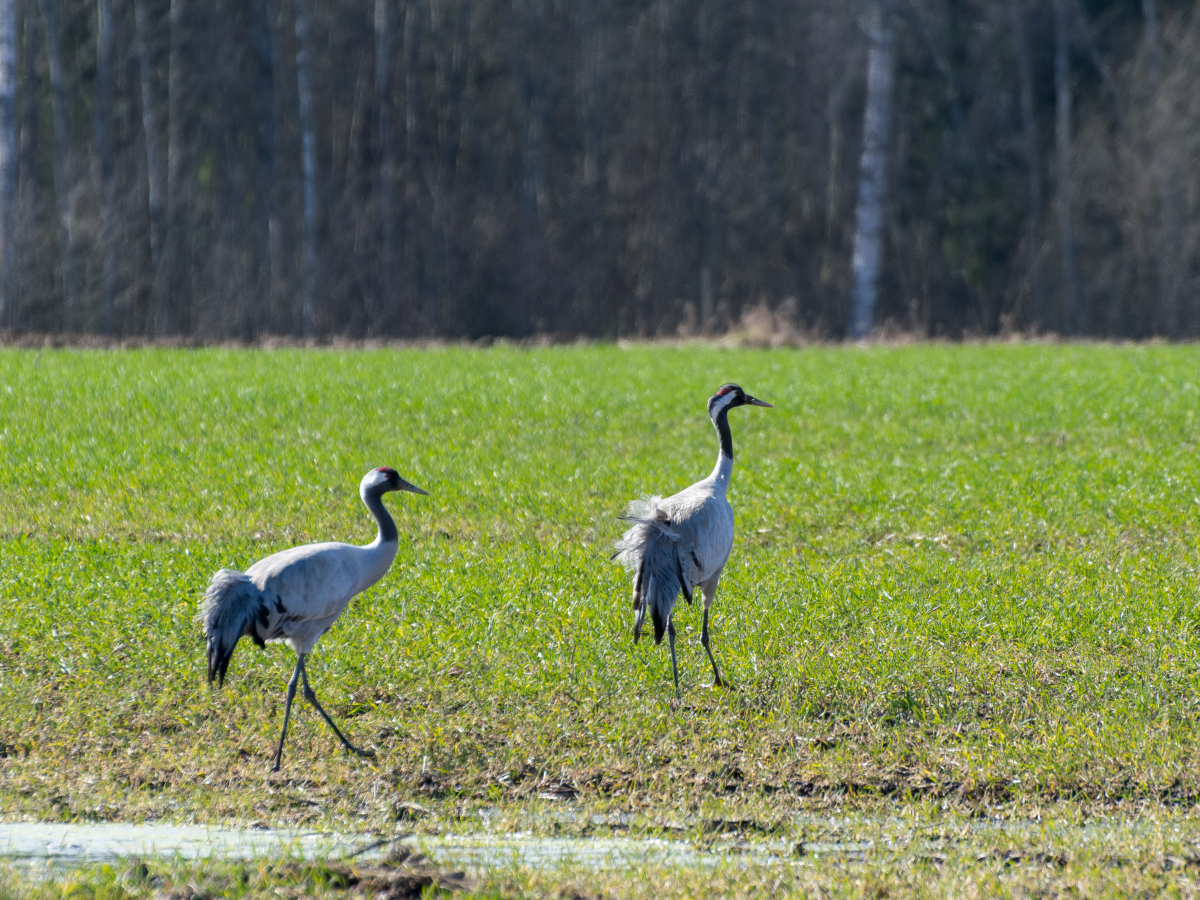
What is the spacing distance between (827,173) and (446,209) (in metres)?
13.3

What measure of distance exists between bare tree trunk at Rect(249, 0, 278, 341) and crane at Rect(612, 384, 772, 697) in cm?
2792

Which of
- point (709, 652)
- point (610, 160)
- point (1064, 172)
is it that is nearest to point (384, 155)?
point (610, 160)

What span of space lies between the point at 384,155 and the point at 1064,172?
2086 cm

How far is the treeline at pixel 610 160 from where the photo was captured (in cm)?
3400

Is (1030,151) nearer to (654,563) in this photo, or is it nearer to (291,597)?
(654,563)

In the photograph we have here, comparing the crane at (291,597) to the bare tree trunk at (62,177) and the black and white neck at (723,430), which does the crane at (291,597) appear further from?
the bare tree trunk at (62,177)

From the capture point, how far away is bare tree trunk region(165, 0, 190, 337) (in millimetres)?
32875

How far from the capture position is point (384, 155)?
3644 cm

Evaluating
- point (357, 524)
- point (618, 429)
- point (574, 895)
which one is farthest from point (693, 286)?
point (574, 895)

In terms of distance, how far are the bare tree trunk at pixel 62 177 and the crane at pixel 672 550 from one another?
948 inches

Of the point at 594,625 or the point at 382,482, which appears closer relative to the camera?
the point at 382,482

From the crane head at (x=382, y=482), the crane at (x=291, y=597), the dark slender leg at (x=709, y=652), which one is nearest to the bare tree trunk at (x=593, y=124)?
the dark slender leg at (x=709, y=652)

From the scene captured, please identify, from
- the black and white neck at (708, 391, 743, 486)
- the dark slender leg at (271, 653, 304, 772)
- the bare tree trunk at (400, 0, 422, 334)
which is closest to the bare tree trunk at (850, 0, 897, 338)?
the bare tree trunk at (400, 0, 422, 334)

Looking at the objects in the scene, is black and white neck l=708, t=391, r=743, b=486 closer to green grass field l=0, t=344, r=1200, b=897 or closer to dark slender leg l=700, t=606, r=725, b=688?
dark slender leg l=700, t=606, r=725, b=688
